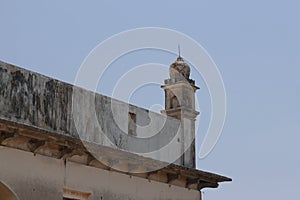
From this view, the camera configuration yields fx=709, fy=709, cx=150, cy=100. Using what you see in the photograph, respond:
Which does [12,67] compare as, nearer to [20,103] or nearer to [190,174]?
[20,103]

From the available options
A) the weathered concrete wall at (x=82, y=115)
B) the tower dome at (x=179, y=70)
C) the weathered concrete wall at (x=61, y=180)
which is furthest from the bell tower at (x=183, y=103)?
the weathered concrete wall at (x=61, y=180)

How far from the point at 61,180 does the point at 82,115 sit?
7.88 ft

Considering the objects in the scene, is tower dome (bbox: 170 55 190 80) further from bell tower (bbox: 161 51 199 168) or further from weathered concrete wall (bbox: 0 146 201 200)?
weathered concrete wall (bbox: 0 146 201 200)

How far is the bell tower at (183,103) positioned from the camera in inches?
854

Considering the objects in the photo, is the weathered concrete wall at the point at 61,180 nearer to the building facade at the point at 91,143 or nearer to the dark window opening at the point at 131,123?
the building facade at the point at 91,143

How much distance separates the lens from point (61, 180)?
1664 cm

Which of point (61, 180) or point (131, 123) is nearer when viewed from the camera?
point (61, 180)

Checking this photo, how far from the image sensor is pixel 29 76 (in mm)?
17203

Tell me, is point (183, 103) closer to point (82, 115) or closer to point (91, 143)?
point (82, 115)

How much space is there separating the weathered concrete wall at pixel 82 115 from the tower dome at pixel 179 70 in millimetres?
1385

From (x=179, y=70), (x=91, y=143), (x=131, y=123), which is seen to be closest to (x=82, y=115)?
(x=91, y=143)

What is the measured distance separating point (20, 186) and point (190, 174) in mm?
5981

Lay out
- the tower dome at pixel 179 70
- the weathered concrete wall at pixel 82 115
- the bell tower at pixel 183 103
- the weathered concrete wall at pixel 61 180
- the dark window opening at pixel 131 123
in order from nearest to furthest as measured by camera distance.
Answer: the weathered concrete wall at pixel 61 180 → the weathered concrete wall at pixel 82 115 → the dark window opening at pixel 131 123 → the bell tower at pixel 183 103 → the tower dome at pixel 179 70

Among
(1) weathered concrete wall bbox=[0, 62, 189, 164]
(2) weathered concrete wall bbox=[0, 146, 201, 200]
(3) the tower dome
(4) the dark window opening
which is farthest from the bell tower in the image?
(2) weathered concrete wall bbox=[0, 146, 201, 200]
